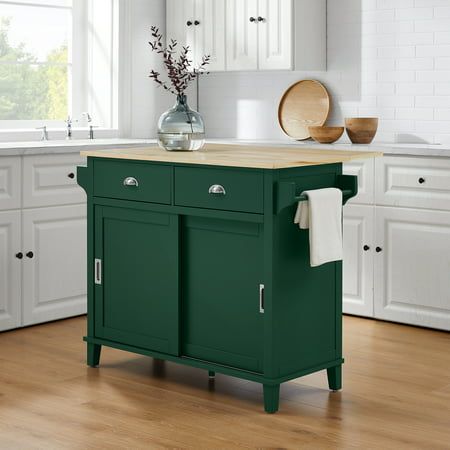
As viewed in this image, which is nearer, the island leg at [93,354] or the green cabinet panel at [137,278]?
the green cabinet panel at [137,278]

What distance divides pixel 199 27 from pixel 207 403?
10.0 ft

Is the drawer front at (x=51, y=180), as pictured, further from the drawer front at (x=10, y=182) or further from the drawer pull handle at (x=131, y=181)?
the drawer pull handle at (x=131, y=181)

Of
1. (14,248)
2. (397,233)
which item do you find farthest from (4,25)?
(397,233)

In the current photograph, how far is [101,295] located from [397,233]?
1.68 meters

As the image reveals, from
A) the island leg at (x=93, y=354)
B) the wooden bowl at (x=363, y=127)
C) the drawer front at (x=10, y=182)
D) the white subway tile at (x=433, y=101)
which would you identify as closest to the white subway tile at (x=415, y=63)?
the white subway tile at (x=433, y=101)

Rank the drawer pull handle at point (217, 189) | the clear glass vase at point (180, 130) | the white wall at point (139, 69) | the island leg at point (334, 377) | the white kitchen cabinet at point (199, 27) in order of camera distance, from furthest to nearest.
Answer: the white wall at point (139, 69) < the white kitchen cabinet at point (199, 27) < the clear glass vase at point (180, 130) < the island leg at point (334, 377) < the drawer pull handle at point (217, 189)

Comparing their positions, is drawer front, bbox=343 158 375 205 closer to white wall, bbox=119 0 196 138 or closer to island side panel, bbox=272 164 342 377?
island side panel, bbox=272 164 342 377

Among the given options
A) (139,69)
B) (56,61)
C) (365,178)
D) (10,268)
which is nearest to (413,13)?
(365,178)

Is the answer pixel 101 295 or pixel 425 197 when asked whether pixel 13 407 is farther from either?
pixel 425 197

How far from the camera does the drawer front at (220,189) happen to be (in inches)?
141

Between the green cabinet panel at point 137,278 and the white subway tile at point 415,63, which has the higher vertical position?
the white subway tile at point 415,63

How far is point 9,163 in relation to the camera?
480 centimetres

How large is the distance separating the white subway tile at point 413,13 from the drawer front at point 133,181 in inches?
86.8

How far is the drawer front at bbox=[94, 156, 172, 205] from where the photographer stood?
3936 millimetres
